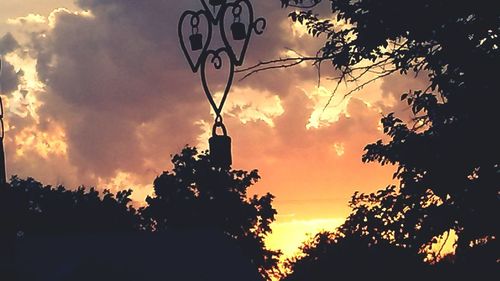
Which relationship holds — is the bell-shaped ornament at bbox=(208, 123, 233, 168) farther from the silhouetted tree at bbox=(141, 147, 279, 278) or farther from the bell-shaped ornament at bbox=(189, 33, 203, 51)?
the silhouetted tree at bbox=(141, 147, 279, 278)

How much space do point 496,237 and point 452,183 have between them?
1190 mm

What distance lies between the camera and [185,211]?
185 feet

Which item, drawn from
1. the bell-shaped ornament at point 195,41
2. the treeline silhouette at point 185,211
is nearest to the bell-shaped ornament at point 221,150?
the bell-shaped ornament at point 195,41

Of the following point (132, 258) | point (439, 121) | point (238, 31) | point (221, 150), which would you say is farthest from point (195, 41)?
point (132, 258)

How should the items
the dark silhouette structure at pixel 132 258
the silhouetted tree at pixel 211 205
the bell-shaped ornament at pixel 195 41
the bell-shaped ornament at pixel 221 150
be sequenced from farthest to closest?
the silhouetted tree at pixel 211 205
the dark silhouette structure at pixel 132 258
the bell-shaped ornament at pixel 195 41
the bell-shaped ornament at pixel 221 150

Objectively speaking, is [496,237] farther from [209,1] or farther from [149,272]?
[149,272]

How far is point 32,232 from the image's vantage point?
60.1 m

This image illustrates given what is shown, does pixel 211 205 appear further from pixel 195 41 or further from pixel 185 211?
pixel 195 41

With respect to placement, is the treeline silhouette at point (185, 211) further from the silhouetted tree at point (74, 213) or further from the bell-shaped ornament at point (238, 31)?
the bell-shaped ornament at point (238, 31)

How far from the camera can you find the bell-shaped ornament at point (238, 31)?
6.68 m

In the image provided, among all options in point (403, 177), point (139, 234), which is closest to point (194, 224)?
point (139, 234)

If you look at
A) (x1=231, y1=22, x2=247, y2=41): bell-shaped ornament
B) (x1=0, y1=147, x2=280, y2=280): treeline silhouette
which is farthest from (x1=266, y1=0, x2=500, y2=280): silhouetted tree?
(x1=0, y1=147, x2=280, y2=280): treeline silhouette

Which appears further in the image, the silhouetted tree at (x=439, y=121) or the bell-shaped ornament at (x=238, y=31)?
the silhouetted tree at (x=439, y=121)

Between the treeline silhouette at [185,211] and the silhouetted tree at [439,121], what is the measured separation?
3951cm
